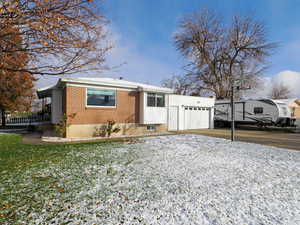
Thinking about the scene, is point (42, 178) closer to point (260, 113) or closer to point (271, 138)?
point (271, 138)

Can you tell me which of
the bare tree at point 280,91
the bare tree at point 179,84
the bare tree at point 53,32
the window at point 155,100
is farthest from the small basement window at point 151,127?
the bare tree at point 280,91

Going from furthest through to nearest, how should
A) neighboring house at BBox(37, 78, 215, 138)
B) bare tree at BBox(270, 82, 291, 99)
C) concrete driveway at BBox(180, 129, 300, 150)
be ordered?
bare tree at BBox(270, 82, 291, 99) < neighboring house at BBox(37, 78, 215, 138) < concrete driveway at BBox(180, 129, 300, 150)

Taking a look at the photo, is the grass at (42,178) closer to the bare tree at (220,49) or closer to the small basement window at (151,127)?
the small basement window at (151,127)

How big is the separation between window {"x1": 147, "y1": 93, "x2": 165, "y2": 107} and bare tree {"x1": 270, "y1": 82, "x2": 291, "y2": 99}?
136 ft

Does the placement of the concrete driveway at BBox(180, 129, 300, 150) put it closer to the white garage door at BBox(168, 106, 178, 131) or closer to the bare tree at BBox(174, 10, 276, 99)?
the white garage door at BBox(168, 106, 178, 131)

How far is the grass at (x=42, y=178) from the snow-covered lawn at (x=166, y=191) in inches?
0.8

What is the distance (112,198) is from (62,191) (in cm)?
108

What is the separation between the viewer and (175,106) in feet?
47.0

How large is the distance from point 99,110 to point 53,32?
677 cm

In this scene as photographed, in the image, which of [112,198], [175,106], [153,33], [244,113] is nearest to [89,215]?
[112,198]

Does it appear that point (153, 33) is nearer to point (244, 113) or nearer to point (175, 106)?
point (175, 106)

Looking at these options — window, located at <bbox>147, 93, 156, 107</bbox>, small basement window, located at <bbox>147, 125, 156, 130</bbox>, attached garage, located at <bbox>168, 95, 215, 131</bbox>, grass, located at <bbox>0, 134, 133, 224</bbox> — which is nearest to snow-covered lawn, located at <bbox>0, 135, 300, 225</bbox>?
grass, located at <bbox>0, 134, 133, 224</bbox>

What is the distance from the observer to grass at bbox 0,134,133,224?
2.67 meters

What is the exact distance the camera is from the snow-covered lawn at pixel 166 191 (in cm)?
249
